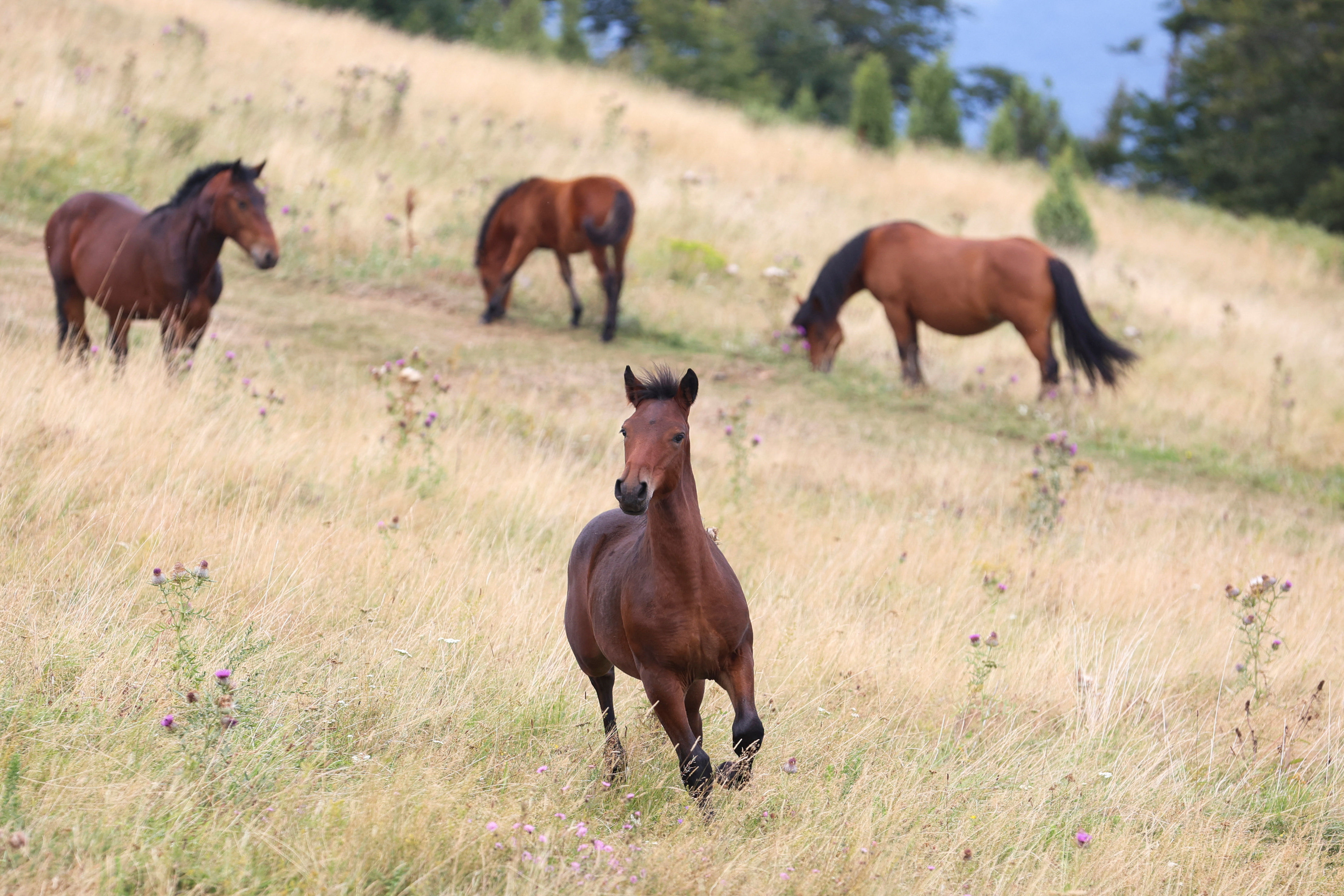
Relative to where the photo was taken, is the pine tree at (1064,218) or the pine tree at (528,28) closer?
the pine tree at (1064,218)

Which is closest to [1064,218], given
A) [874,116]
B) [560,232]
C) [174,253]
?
[874,116]

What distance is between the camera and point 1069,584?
5961 millimetres

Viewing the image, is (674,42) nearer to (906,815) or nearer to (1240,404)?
(1240,404)

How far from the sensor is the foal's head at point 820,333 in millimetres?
12047

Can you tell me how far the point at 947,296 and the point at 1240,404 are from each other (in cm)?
360

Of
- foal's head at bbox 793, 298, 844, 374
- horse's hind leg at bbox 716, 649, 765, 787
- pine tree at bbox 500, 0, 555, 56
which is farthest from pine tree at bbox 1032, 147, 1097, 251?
horse's hind leg at bbox 716, 649, 765, 787

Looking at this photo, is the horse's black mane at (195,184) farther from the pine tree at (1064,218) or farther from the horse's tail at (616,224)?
the pine tree at (1064,218)

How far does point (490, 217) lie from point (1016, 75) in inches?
1345

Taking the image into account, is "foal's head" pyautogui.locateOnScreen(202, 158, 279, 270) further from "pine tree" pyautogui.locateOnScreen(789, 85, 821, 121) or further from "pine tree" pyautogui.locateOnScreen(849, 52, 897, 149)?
→ "pine tree" pyautogui.locateOnScreen(789, 85, 821, 121)

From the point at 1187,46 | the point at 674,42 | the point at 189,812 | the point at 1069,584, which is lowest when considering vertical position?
the point at 189,812

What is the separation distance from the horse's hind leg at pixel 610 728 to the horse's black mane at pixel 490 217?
31.4 ft

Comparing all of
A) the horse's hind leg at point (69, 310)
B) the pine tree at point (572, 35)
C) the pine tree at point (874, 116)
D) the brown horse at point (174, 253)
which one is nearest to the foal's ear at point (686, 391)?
the brown horse at point (174, 253)

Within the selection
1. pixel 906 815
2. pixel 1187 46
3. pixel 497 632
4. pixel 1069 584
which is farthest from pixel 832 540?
pixel 1187 46

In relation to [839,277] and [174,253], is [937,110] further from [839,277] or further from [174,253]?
[174,253]
